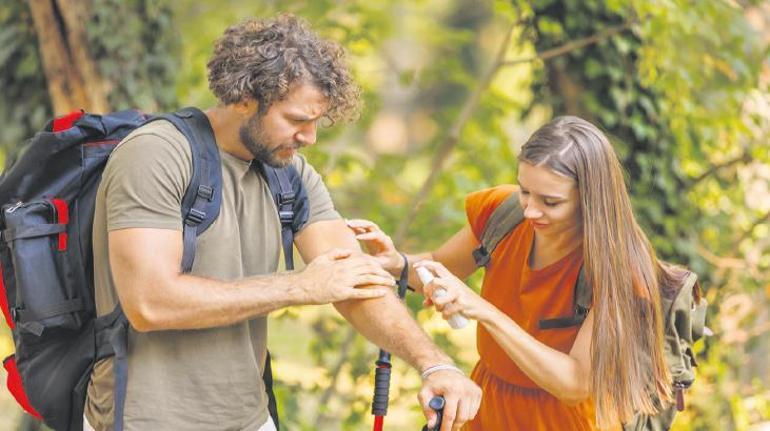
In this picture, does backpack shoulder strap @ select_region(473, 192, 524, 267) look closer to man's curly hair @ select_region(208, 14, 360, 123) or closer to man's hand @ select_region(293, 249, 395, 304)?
man's hand @ select_region(293, 249, 395, 304)

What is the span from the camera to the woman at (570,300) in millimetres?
2736

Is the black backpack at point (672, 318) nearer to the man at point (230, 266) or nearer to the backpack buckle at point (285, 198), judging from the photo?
the man at point (230, 266)

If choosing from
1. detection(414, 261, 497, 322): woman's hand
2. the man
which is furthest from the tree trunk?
detection(414, 261, 497, 322): woman's hand

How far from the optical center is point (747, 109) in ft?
18.2

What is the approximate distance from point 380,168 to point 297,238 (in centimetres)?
270

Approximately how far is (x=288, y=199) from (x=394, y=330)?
0.47 metres

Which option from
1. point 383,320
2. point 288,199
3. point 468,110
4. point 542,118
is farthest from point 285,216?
point 542,118

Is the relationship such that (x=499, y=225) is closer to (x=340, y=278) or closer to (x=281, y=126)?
(x=340, y=278)

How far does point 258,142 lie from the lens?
8.68 ft

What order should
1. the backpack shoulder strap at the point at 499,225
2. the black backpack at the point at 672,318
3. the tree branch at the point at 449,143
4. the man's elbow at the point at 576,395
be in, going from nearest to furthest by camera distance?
the man's elbow at the point at 576,395 < the black backpack at the point at 672,318 < the backpack shoulder strap at the point at 499,225 < the tree branch at the point at 449,143

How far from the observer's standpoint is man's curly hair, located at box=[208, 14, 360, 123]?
104 inches

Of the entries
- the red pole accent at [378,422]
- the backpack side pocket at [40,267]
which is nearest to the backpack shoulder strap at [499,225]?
the red pole accent at [378,422]

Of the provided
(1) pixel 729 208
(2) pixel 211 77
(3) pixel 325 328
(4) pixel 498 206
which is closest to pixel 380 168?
(3) pixel 325 328

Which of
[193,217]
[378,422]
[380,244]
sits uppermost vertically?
[193,217]
